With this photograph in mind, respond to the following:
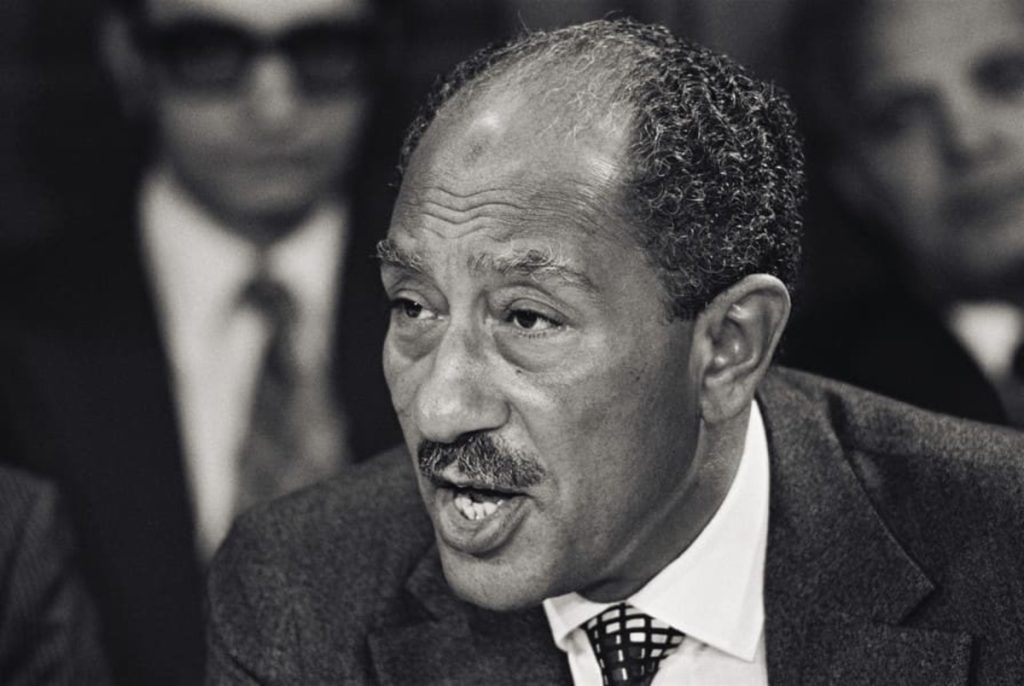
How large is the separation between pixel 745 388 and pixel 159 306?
65.8 inches

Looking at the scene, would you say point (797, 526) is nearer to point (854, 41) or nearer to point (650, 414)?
point (650, 414)

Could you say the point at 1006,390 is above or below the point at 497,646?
above

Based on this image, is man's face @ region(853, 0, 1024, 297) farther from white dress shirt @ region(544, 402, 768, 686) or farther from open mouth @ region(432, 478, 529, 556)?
open mouth @ region(432, 478, 529, 556)

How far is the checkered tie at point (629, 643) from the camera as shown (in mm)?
2225

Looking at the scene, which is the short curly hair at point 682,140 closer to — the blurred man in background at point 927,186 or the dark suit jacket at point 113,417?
the blurred man in background at point 927,186

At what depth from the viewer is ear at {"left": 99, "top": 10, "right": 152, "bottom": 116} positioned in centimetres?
324

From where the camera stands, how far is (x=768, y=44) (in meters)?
3.27

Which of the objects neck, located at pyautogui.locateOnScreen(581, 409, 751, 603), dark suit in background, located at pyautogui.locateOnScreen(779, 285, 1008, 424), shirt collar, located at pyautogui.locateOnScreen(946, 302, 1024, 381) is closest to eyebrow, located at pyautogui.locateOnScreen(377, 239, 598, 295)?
neck, located at pyautogui.locateOnScreen(581, 409, 751, 603)

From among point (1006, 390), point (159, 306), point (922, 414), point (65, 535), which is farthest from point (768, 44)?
point (65, 535)

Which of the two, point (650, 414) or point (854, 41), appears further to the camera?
point (854, 41)

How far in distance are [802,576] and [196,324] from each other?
1718mm

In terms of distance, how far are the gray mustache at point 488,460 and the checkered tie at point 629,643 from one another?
39 cm

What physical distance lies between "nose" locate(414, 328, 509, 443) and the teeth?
115 mm

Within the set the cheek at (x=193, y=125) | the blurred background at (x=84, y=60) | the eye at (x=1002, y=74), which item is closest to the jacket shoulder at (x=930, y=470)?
the eye at (x=1002, y=74)
